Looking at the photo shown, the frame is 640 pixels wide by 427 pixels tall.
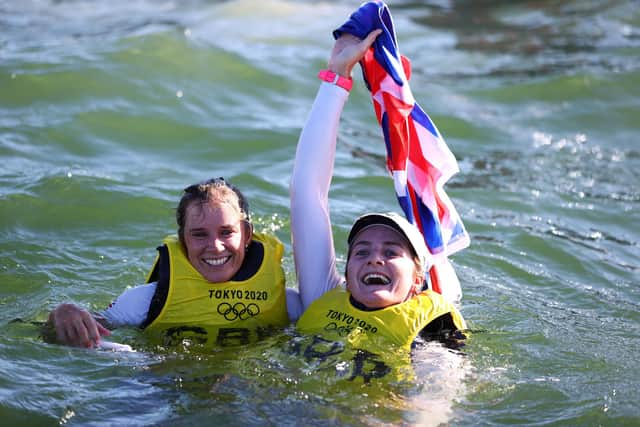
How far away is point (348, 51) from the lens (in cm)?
593

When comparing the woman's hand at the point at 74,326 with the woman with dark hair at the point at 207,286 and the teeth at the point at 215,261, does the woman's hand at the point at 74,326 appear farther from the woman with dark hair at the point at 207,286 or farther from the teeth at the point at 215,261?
the teeth at the point at 215,261

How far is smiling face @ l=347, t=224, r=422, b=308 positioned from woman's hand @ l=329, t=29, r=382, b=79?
1.00m

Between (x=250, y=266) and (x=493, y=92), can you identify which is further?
(x=493, y=92)

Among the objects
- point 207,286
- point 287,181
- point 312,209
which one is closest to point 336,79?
point 312,209

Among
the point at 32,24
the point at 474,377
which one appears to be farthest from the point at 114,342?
the point at 32,24

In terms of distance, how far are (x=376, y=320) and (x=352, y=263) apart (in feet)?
1.20

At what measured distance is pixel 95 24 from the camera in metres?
17.0

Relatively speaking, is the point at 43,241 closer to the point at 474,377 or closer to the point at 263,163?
the point at 263,163

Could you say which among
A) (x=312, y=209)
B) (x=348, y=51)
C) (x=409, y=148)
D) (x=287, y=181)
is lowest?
(x=312, y=209)

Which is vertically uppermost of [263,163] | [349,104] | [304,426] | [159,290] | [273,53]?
[273,53]

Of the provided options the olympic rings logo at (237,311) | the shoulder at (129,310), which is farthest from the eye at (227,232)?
the shoulder at (129,310)

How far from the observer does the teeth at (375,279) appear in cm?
563

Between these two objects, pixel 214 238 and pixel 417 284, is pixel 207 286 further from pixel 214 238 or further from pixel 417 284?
pixel 417 284

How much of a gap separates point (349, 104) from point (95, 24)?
254 inches
